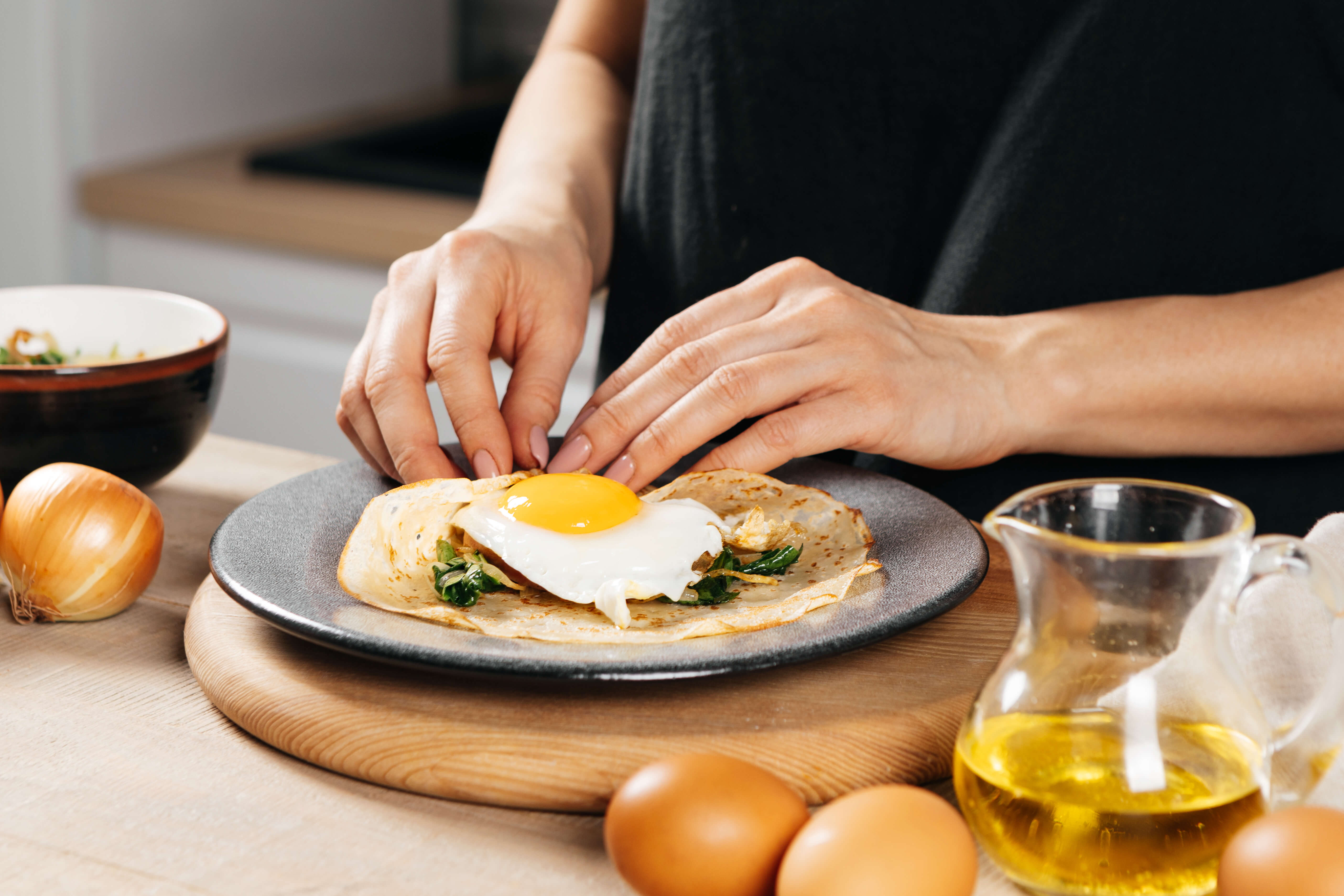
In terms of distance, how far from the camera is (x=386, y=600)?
0.91m

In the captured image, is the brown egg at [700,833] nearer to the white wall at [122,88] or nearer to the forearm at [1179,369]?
the forearm at [1179,369]

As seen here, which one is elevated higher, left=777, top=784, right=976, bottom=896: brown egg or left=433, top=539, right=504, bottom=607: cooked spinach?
left=777, top=784, right=976, bottom=896: brown egg

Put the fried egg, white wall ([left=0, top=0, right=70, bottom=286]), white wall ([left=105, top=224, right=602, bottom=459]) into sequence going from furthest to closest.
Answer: white wall ([left=0, top=0, right=70, bottom=286]) → white wall ([left=105, top=224, right=602, bottom=459]) → the fried egg

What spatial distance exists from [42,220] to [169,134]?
37cm

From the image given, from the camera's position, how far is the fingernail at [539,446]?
1.14 metres

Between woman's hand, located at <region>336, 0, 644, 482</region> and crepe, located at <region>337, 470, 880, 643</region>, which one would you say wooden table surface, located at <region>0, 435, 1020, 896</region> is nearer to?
crepe, located at <region>337, 470, 880, 643</region>

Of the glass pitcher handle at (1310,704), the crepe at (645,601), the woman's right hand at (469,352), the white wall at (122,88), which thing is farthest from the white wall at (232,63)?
the glass pitcher handle at (1310,704)

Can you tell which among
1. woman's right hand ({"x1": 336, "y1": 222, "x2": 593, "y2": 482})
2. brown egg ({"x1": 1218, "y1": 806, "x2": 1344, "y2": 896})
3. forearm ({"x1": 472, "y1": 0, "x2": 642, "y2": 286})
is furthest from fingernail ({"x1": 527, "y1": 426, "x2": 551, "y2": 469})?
brown egg ({"x1": 1218, "y1": 806, "x2": 1344, "y2": 896})

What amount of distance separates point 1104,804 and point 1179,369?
0.68 metres

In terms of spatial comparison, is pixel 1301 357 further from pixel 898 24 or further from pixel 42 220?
pixel 42 220

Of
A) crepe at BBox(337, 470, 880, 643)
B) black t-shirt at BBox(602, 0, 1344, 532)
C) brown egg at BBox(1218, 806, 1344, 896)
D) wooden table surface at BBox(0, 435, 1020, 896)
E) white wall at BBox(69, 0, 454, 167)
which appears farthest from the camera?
white wall at BBox(69, 0, 454, 167)

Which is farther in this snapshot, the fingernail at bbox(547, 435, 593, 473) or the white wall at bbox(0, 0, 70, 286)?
the white wall at bbox(0, 0, 70, 286)

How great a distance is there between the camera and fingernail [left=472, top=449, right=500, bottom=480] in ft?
3.62

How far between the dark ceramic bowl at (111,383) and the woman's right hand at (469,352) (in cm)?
14
